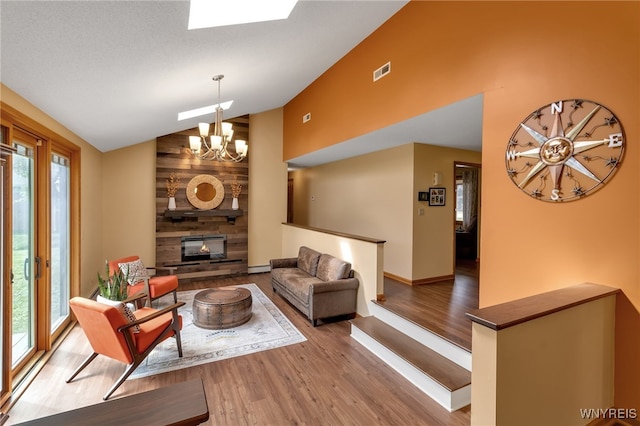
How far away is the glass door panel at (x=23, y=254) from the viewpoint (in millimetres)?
2602

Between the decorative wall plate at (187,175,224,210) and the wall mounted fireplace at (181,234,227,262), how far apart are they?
2.20 ft

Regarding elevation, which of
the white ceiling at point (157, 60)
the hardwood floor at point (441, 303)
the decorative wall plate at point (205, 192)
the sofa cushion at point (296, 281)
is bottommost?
the hardwood floor at point (441, 303)

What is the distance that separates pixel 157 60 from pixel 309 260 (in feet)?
11.2

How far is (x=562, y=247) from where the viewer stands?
204 cm

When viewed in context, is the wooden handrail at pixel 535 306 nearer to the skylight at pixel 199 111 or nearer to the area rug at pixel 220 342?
the area rug at pixel 220 342

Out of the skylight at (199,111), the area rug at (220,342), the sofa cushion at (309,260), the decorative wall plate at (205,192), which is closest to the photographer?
the area rug at (220,342)

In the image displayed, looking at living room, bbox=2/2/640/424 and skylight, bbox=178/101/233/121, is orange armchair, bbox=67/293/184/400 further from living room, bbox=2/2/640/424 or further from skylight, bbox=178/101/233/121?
skylight, bbox=178/101/233/121

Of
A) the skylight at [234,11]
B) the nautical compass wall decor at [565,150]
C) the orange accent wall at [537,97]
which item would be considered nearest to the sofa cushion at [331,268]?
the orange accent wall at [537,97]

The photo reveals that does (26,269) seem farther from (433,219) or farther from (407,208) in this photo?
(433,219)

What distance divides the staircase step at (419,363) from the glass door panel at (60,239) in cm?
365

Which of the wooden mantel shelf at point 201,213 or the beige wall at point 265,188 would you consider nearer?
the wooden mantel shelf at point 201,213

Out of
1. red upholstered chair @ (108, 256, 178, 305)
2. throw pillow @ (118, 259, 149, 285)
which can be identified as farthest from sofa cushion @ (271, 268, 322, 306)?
throw pillow @ (118, 259, 149, 285)

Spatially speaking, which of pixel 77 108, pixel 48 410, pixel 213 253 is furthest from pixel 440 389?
pixel 213 253

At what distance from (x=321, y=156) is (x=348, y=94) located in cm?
184
